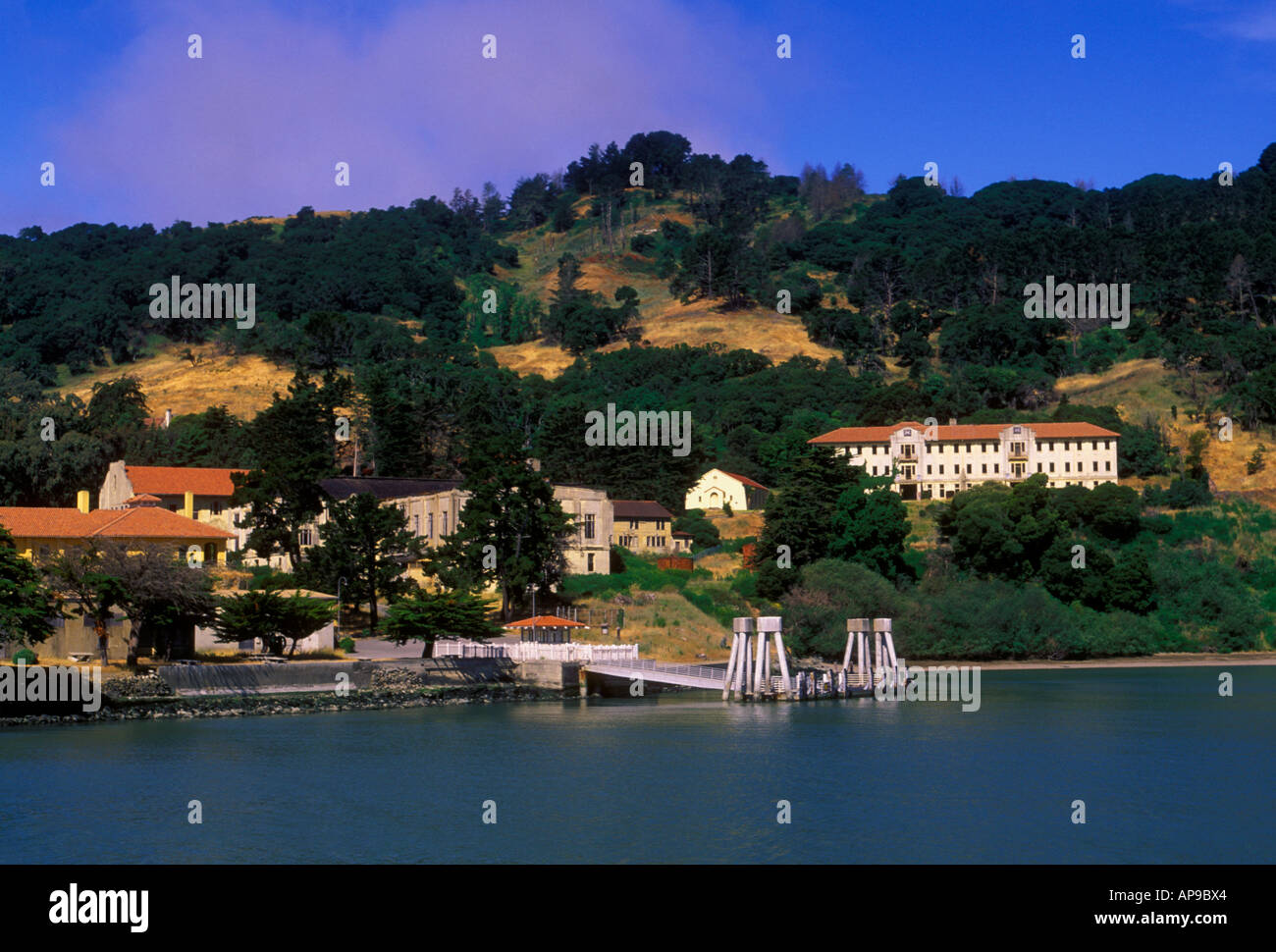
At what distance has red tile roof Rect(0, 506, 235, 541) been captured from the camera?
2448 inches

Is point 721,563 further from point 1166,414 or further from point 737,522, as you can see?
point 1166,414

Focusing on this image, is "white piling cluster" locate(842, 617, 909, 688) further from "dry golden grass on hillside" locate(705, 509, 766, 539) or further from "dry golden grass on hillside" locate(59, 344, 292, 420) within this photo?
"dry golden grass on hillside" locate(59, 344, 292, 420)

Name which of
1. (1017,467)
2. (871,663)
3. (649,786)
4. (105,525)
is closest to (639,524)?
(871,663)

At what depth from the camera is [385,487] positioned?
9056 cm

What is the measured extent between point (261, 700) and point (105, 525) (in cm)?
1676

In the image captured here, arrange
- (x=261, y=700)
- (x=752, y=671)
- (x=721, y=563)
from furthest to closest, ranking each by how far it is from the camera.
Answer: (x=721, y=563), (x=752, y=671), (x=261, y=700)

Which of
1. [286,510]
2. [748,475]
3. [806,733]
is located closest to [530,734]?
[806,733]

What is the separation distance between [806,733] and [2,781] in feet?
83.8

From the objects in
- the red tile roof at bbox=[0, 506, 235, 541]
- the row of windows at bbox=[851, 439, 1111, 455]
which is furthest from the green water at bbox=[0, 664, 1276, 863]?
the row of windows at bbox=[851, 439, 1111, 455]

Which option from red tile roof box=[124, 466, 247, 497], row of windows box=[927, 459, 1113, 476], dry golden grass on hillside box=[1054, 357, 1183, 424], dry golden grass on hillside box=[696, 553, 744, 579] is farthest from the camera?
dry golden grass on hillside box=[1054, 357, 1183, 424]

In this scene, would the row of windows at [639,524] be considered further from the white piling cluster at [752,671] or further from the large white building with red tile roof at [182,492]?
the white piling cluster at [752,671]

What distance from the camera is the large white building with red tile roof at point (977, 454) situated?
353ft

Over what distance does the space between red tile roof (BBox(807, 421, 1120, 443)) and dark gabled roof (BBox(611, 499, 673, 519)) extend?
2033 centimetres
